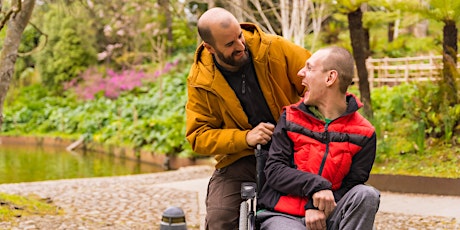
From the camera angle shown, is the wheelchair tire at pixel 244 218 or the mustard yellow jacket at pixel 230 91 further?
the mustard yellow jacket at pixel 230 91

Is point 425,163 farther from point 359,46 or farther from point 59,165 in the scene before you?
point 59,165

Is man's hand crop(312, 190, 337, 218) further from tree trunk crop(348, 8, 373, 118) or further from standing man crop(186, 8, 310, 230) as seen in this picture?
tree trunk crop(348, 8, 373, 118)

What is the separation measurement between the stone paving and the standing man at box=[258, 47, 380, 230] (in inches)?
137

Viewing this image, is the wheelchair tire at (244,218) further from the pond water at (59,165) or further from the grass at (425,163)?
the pond water at (59,165)

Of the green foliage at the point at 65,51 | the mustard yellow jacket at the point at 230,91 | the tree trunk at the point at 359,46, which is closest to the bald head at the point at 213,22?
the mustard yellow jacket at the point at 230,91

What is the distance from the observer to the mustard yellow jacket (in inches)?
142

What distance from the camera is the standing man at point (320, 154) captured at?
305cm

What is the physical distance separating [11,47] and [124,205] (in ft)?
7.71

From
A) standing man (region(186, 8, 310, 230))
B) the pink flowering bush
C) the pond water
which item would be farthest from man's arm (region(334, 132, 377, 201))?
the pink flowering bush

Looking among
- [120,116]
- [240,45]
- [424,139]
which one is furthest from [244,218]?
[120,116]

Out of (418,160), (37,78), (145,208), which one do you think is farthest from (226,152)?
(37,78)

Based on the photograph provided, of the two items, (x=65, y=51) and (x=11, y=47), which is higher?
(x=65, y=51)

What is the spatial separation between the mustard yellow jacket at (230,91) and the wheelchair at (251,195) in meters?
0.20

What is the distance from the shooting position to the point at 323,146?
3.10 m
